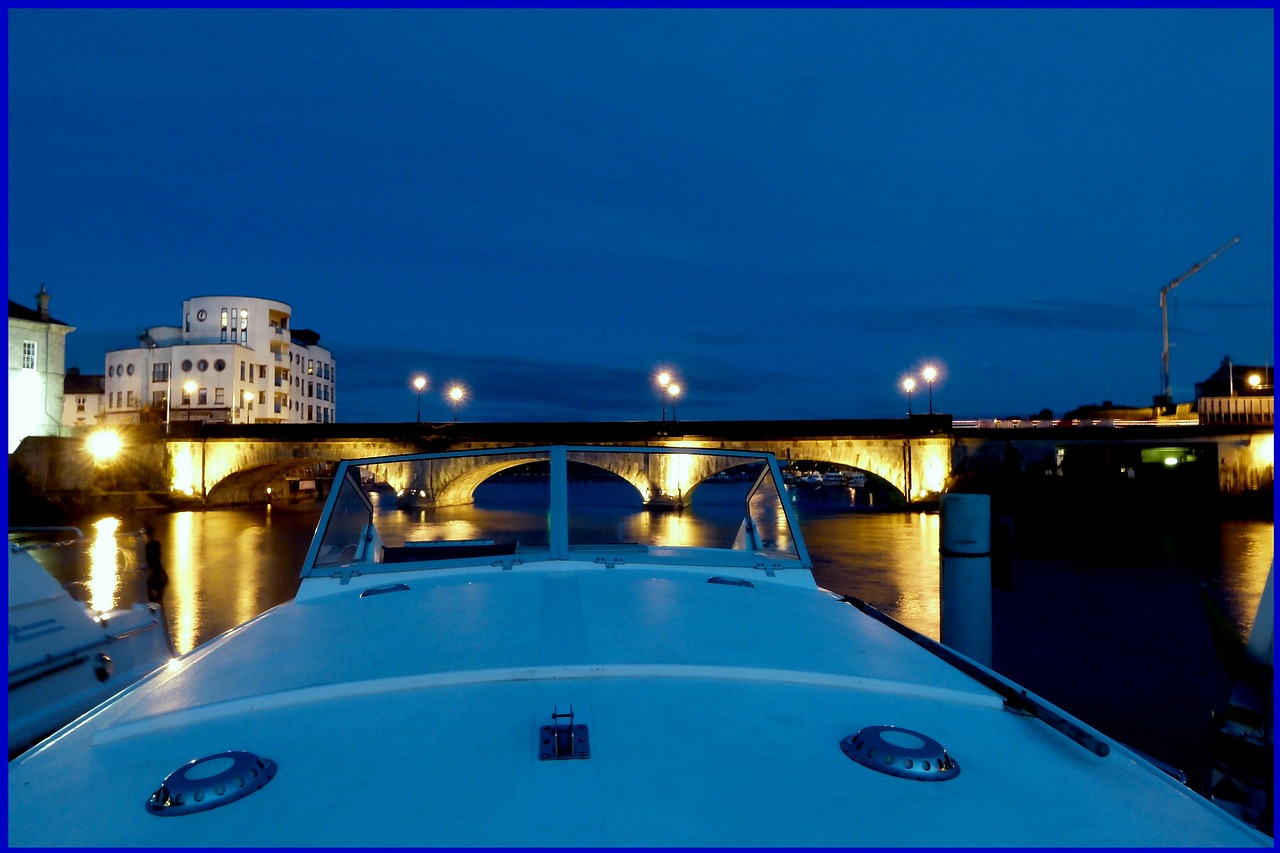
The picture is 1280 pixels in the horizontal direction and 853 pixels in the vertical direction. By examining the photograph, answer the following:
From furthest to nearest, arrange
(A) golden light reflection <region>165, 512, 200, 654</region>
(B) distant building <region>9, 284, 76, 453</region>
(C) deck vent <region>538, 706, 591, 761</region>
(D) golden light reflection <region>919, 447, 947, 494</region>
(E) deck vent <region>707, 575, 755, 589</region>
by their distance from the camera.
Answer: (B) distant building <region>9, 284, 76, 453</region>
(D) golden light reflection <region>919, 447, 947, 494</region>
(A) golden light reflection <region>165, 512, 200, 654</region>
(E) deck vent <region>707, 575, 755, 589</region>
(C) deck vent <region>538, 706, 591, 761</region>

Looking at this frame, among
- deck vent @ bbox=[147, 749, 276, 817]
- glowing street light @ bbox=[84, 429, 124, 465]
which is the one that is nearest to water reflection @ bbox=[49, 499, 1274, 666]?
deck vent @ bbox=[147, 749, 276, 817]

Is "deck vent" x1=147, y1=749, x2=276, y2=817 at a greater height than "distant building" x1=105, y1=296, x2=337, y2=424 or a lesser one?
lesser

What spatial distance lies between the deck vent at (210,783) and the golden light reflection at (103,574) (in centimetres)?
882

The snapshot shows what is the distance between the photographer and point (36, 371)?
45.3m

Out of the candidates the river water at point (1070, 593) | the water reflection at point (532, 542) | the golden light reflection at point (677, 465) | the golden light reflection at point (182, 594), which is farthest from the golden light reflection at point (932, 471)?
the golden light reflection at point (677, 465)

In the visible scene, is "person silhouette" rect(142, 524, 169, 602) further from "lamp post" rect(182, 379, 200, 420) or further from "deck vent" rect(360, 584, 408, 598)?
"lamp post" rect(182, 379, 200, 420)

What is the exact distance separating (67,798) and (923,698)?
7.40ft

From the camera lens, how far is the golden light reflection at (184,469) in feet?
138

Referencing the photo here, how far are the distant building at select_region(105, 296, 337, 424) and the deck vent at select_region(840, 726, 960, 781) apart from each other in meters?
62.2

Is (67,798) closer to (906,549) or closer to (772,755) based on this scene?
(772,755)

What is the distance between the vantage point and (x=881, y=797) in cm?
169

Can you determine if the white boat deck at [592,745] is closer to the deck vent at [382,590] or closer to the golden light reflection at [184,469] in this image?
the deck vent at [382,590]

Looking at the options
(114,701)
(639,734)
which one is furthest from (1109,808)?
(114,701)

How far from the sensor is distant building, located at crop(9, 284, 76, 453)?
4397 cm
